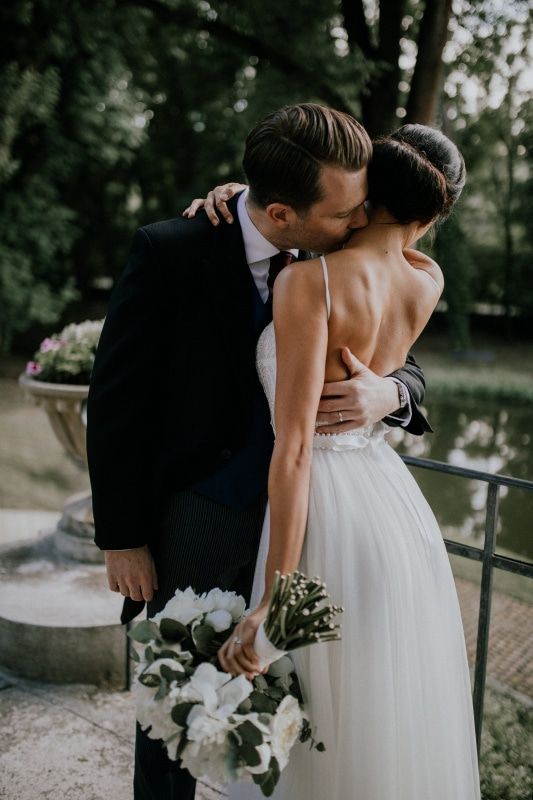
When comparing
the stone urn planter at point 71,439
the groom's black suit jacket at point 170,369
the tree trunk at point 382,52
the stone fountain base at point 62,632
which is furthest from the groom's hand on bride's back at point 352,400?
the tree trunk at point 382,52

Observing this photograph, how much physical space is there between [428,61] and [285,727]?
6.47 meters

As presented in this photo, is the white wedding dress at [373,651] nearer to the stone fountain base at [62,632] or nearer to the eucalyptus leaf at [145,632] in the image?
the eucalyptus leaf at [145,632]

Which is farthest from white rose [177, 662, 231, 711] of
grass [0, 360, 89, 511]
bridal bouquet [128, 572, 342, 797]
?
grass [0, 360, 89, 511]

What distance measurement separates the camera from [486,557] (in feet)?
7.57

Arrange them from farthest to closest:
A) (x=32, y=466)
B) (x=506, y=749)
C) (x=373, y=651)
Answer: (x=32, y=466), (x=506, y=749), (x=373, y=651)

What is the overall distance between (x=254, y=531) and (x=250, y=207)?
33.4 inches

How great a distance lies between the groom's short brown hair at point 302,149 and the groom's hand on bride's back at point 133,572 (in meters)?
0.99

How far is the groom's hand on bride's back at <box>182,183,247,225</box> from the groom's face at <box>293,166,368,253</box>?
239 millimetres

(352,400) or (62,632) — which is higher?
(352,400)

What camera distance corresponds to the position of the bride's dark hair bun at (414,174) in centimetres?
174

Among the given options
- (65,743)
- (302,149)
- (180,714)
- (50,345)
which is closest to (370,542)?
(180,714)

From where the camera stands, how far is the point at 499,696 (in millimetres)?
4629

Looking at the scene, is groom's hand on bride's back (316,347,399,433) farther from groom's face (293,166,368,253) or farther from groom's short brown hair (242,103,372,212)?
groom's short brown hair (242,103,372,212)

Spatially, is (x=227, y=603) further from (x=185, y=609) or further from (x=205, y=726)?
(x=205, y=726)
